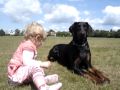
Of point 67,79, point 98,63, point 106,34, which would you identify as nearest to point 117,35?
point 106,34

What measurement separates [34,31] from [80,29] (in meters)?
3.84

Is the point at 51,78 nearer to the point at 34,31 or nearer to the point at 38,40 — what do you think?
the point at 38,40

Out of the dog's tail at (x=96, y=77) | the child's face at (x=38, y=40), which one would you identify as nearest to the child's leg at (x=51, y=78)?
the child's face at (x=38, y=40)

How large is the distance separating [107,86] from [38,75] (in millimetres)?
1918

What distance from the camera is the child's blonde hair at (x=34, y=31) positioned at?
22.6 feet

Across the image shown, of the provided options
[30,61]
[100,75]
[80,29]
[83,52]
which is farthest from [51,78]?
[80,29]

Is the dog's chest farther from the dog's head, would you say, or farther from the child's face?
the child's face

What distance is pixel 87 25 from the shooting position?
10867 mm

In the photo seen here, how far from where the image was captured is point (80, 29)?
10555 mm

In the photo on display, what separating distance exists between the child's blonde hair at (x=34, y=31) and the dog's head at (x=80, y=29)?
10.8 feet

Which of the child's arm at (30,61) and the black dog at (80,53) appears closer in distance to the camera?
the child's arm at (30,61)

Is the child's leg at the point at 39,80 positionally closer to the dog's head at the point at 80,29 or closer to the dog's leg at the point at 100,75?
the dog's leg at the point at 100,75

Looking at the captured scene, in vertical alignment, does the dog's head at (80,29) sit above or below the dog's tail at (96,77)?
above

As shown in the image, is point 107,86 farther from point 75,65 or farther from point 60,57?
point 60,57
